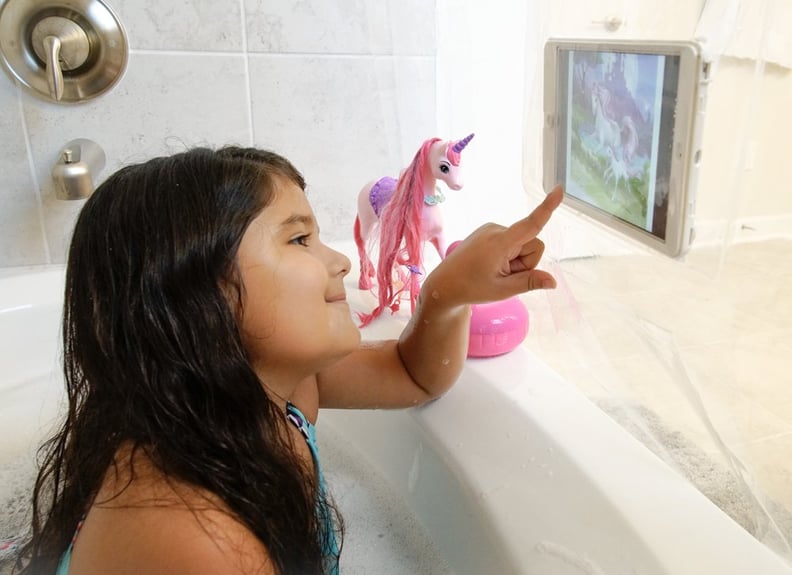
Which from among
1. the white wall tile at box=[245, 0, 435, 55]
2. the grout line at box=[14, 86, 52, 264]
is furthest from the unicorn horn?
the grout line at box=[14, 86, 52, 264]

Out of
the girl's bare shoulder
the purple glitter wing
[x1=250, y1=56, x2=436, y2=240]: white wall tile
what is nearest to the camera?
the girl's bare shoulder

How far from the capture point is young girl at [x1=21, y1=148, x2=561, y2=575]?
0.57 m

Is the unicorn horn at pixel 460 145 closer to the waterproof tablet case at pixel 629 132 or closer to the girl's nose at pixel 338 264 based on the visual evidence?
the waterproof tablet case at pixel 629 132

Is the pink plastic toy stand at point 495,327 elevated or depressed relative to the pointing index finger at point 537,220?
depressed

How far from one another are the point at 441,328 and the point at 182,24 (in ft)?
2.38

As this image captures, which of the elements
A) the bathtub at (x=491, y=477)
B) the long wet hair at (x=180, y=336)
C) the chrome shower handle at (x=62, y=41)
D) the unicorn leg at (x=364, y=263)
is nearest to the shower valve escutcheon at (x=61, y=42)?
the chrome shower handle at (x=62, y=41)

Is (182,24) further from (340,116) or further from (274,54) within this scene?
(340,116)

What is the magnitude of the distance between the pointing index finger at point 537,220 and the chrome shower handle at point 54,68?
0.76m

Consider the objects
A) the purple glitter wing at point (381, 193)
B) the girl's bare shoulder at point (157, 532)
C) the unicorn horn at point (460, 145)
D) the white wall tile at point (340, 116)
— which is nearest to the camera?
the girl's bare shoulder at point (157, 532)

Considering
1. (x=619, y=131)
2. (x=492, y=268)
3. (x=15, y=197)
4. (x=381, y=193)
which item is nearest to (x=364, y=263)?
(x=381, y=193)

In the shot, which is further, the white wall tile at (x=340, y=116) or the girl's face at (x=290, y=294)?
the white wall tile at (x=340, y=116)

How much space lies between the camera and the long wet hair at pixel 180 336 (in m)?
0.58

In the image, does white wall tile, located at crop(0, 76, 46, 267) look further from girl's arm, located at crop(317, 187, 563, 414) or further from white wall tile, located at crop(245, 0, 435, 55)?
girl's arm, located at crop(317, 187, 563, 414)

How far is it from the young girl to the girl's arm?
0.02m
